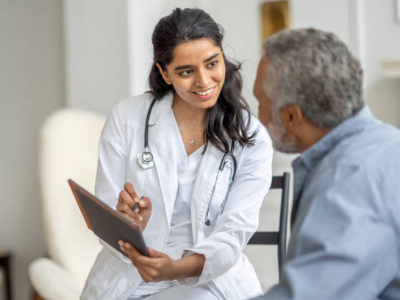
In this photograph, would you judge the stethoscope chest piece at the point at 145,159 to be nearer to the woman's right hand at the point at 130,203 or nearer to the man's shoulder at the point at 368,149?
the woman's right hand at the point at 130,203

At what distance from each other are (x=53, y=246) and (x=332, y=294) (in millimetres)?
1402

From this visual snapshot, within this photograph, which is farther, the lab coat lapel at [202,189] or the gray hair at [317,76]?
the lab coat lapel at [202,189]

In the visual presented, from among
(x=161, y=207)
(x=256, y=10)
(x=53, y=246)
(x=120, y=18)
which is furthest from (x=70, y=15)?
(x=161, y=207)

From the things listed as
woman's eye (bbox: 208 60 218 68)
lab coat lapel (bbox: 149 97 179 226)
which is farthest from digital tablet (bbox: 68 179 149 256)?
woman's eye (bbox: 208 60 218 68)

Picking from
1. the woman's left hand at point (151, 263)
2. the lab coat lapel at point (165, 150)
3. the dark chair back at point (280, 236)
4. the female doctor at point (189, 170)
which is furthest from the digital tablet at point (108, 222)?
the dark chair back at point (280, 236)

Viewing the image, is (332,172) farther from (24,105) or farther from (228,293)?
(24,105)

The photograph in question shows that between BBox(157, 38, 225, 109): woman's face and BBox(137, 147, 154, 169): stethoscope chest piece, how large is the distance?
0.21m

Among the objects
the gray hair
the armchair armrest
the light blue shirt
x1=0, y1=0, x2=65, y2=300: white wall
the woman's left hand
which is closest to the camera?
the light blue shirt

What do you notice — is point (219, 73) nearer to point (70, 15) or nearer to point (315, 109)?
point (315, 109)

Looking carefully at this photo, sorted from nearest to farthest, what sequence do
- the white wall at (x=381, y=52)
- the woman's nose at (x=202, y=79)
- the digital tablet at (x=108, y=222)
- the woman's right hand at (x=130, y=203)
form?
the digital tablet at (x=108, y=222), the woman's right hand at (x=130, y=203), the woman's nose at (x=202, y=79), the white wall at (x=381, y=52)

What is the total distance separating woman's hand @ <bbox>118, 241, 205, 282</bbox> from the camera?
1315 millimetres

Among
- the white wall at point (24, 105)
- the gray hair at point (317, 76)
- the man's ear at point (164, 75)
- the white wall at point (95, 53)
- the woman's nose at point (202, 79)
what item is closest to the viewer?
the gray hair at point (317, 76)

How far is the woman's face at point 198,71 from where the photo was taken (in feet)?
5.24

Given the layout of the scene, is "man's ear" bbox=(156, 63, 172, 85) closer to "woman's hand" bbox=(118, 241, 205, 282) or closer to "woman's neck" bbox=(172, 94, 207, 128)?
"woman's neck" bbox=(172, 94, 207, 128)
